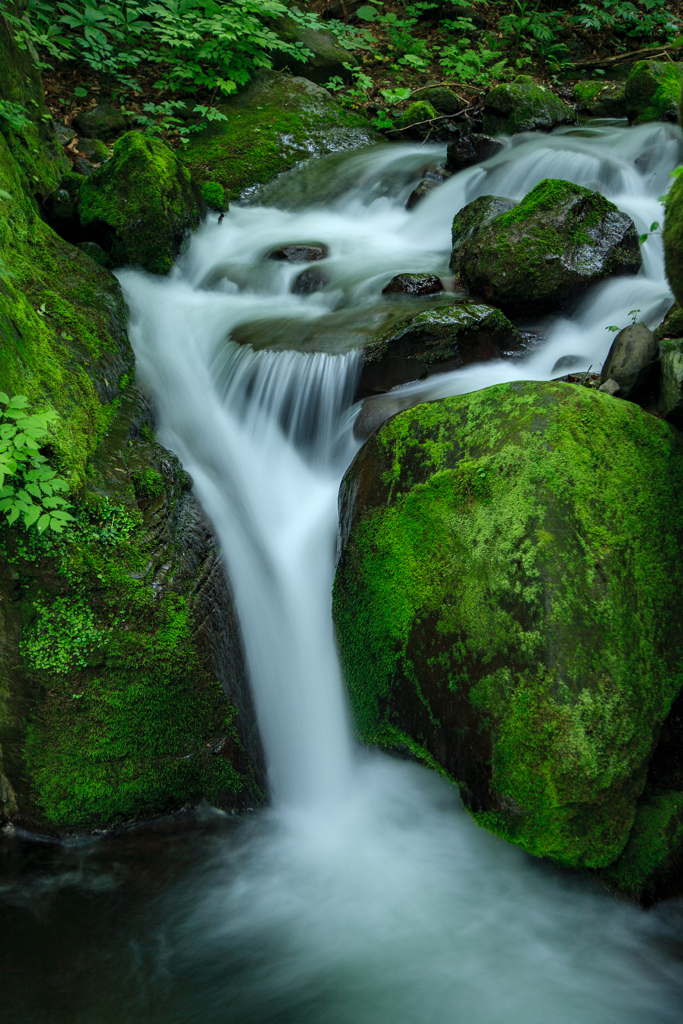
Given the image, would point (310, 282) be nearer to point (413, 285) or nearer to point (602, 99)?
point (413, 285)

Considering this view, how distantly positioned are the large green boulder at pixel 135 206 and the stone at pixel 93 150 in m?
1.91

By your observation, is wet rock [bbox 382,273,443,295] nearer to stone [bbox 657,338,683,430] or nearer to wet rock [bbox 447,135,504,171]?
stone [bbox 657,338,683,430]

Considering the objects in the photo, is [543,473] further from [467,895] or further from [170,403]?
[170,403]

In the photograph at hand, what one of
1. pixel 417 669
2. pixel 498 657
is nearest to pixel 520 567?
pixel 498 657

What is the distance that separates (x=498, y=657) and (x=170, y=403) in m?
3.00

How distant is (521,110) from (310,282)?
4761 mm

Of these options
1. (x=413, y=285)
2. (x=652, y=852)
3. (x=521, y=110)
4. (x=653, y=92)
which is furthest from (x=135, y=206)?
(x=653, y=92)

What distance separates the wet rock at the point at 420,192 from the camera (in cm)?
781

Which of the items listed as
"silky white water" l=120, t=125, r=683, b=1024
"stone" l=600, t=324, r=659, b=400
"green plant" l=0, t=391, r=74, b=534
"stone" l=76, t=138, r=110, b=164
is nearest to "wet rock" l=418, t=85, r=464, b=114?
"stone" l=76, t=138, r=110, b=164

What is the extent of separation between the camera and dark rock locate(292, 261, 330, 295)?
6.29m

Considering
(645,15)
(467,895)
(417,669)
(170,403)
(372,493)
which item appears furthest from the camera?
(645,15)

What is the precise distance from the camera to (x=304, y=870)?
3061 mm

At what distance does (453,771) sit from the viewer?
301 cm

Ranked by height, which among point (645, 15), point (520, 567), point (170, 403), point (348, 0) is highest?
point (348, 0)
